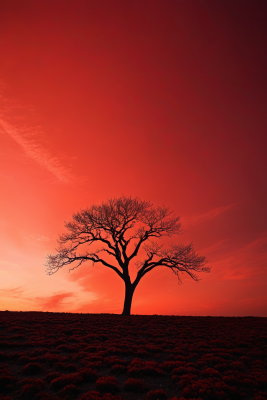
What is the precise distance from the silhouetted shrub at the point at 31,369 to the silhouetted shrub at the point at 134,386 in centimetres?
453

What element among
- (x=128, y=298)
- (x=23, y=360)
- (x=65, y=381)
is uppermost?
(x=128, y=298)

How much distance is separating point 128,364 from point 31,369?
190 inches

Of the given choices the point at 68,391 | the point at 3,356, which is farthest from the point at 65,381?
the point at 3,356

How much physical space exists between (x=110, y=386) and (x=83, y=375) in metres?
1.62

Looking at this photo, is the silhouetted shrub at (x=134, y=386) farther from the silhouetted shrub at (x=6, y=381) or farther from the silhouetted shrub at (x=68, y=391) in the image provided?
the silhouetted shrub at (x=6, y=381)

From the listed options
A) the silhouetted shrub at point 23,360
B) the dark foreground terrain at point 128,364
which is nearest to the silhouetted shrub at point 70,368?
the dark foreground terrain at point 128,364

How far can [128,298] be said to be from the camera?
105 feet

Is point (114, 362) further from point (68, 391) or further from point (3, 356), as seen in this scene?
point (3, 356)

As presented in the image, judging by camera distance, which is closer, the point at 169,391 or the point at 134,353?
the point at 169,391

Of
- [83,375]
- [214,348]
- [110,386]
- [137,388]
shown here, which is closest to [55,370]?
[83,375]

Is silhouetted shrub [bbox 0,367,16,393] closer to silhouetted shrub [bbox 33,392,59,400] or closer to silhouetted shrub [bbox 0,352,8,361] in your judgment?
silhouetted shrub [bbox 33,392,59,400]

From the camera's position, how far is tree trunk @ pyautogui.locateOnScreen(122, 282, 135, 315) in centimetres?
3148

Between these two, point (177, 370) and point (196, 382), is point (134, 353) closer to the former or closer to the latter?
point (177, 370)

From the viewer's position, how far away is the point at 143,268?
111 feet
